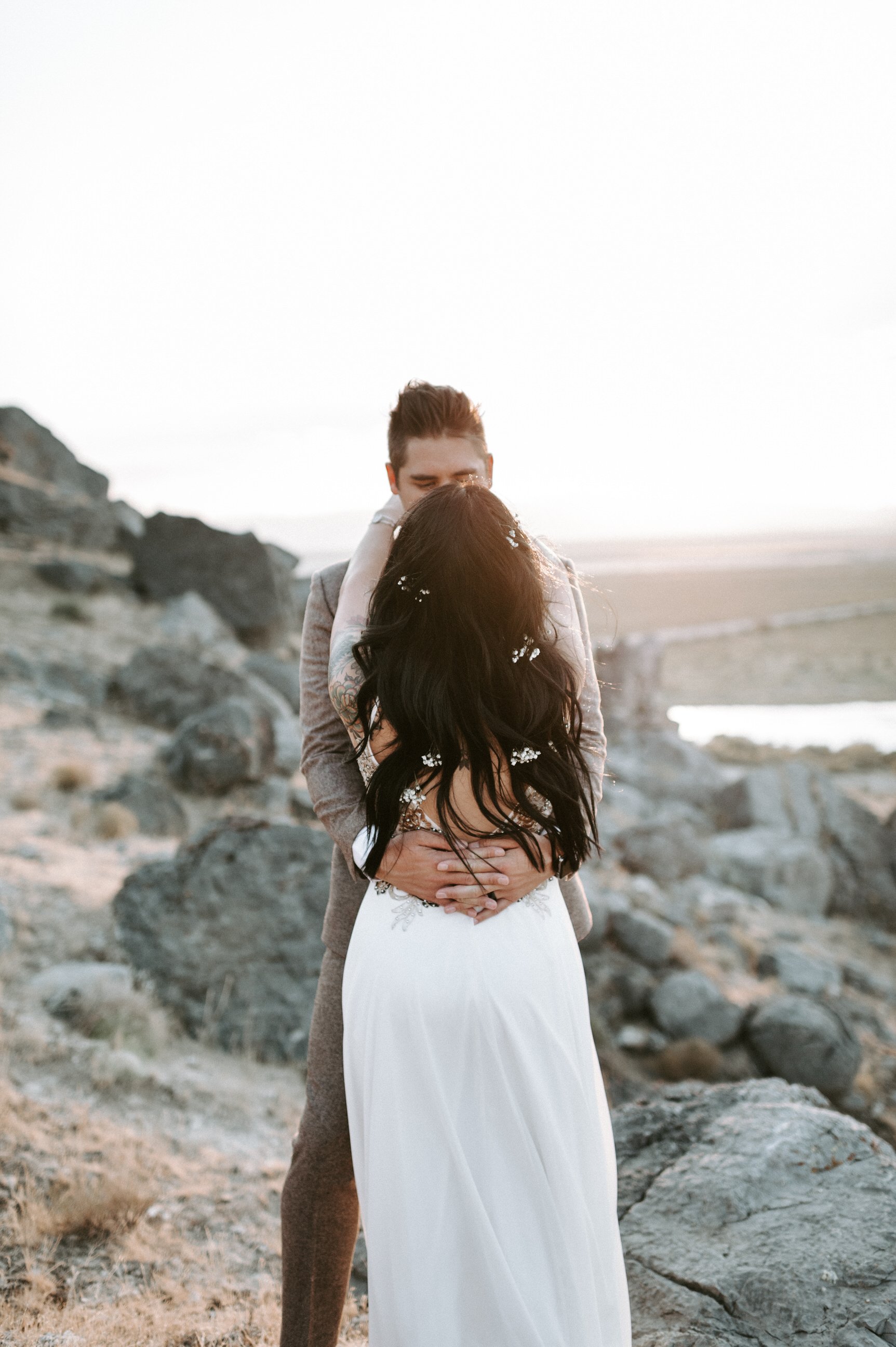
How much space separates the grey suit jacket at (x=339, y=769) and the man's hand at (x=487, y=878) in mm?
318

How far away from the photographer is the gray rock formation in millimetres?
6176

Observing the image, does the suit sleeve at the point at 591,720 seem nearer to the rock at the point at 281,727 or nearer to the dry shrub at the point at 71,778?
the rock at the point at 281,727

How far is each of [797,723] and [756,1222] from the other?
2282 centimetres

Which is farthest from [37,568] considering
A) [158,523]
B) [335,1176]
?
[335,1176]

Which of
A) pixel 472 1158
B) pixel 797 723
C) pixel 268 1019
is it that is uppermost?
pixel 472 1158

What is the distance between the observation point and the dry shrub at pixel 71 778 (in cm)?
776

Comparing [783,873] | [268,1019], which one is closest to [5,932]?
[268,1019]

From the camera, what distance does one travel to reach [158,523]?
16.9m

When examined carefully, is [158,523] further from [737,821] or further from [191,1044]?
[191,1044]

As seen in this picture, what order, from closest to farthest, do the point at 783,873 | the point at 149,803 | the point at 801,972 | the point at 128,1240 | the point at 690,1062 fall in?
the point at 128,1240 < the point at 690,1062 < the point at 149,803 < the point at 801,972 < the point at 783,873

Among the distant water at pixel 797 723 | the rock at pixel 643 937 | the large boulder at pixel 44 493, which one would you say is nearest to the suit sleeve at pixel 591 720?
the rock at pixel 643 937

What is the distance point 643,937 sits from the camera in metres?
7.35

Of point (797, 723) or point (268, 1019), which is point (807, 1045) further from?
point (797, 723)

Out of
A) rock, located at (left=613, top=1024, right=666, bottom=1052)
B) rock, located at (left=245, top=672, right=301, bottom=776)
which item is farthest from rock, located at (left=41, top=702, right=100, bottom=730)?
rock, located at (left=613, top=1024, right=666, bottom=1052)
